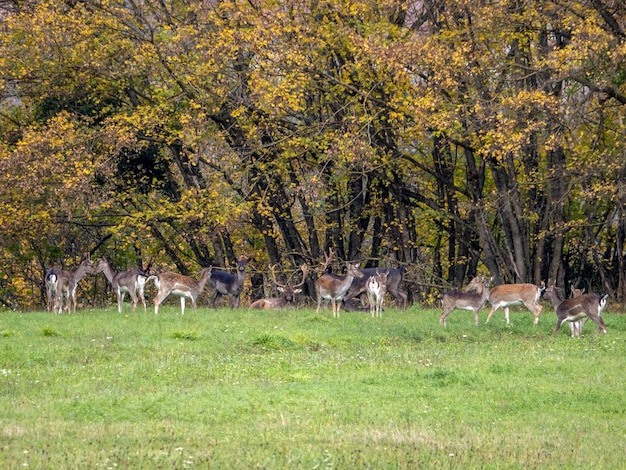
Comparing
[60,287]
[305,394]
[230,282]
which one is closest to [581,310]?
[305,394]

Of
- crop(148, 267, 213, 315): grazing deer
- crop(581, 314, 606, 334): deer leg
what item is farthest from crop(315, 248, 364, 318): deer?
crop(581, 314, 606, 334): deer leg

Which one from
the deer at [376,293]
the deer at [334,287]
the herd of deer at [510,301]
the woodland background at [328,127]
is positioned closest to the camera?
the herd of deer at [510,301]

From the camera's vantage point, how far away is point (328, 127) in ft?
99.1

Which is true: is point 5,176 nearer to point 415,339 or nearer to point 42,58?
point 42,58

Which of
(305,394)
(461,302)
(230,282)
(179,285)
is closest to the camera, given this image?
(305,394)

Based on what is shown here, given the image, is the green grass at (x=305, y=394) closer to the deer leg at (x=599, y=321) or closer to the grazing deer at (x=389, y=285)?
the deer leg at (x=599, y=321)

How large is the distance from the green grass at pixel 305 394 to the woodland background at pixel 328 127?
6.63 metres

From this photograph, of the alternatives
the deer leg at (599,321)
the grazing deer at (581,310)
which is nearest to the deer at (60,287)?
the grazing deer at (581,310)

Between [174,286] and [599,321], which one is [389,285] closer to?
[174,286]

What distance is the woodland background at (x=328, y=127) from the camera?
1045 inches

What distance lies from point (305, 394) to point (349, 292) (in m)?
13.7

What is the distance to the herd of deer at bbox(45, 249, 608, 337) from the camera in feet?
71.6

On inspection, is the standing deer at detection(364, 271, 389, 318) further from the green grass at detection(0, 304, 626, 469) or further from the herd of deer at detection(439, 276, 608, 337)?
the herd of deer at detection(439, 276, 608, 337)

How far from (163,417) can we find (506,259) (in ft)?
68.3
